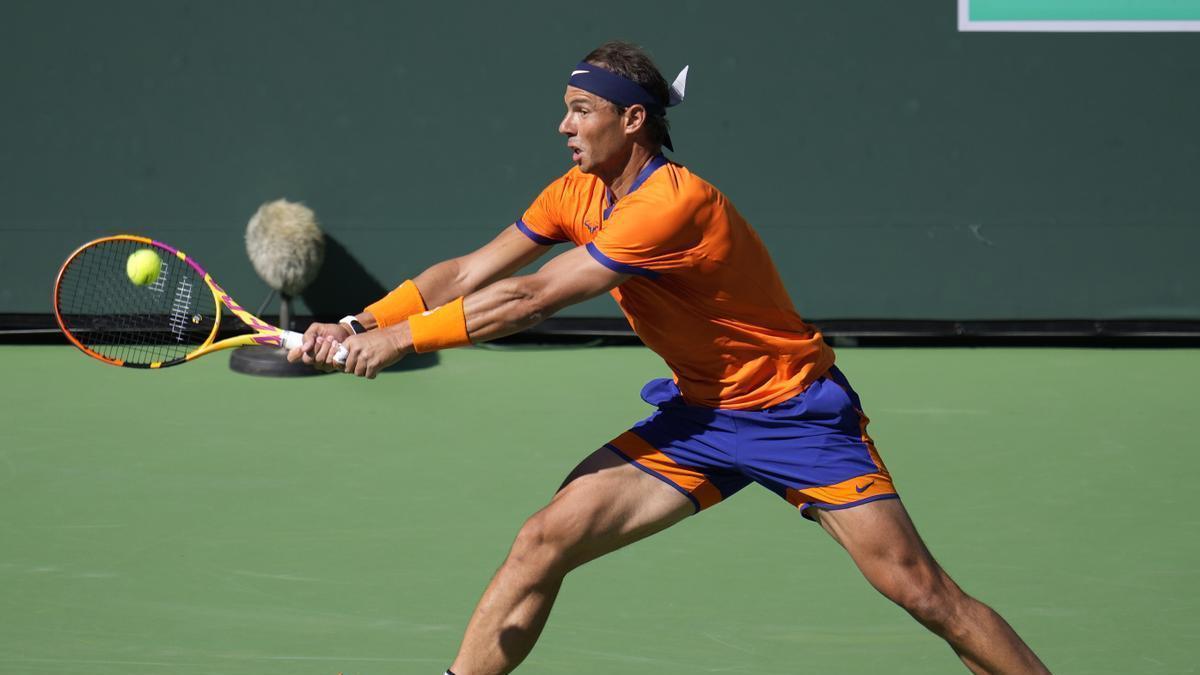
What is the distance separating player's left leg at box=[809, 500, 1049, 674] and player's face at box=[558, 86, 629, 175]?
104cm

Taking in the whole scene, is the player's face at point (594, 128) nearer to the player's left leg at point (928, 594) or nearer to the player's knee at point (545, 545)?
the player's knee at point (545, 545)

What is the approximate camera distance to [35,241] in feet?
31.0

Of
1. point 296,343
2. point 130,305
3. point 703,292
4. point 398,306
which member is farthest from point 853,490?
point 130,305

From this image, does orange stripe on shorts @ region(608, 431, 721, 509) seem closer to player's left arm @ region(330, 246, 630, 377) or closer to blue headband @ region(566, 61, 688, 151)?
player's left arm @ region(330, 246, 630, 377)

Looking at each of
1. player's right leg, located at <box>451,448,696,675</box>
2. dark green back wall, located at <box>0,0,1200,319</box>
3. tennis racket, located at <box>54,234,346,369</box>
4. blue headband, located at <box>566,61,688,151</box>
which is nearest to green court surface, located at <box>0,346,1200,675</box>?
tennis racket, located at <box>54,234,346,369</box>

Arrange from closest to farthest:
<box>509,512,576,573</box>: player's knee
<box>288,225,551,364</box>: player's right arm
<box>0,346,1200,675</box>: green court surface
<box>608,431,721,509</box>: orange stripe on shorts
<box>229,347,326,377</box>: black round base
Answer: <box>509,512,576,573</box>: player's knee < <box>608,431,721,509</box>: orange stripe on shorts < <box>288,225,551,364</box>: player's right arm < <box>0,346,1200,675</box>: green court surface < <box>229,347,326,377</box>: black round base

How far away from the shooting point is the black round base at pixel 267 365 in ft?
27.6

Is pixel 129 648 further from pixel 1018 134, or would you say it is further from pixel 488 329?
pixel 1018 134

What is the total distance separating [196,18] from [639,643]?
575 centimetres

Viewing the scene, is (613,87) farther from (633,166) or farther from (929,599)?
(929,599)

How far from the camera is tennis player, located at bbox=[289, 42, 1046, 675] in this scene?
378 centimetres

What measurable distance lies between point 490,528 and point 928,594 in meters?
2.37

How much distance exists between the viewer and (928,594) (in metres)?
3.75

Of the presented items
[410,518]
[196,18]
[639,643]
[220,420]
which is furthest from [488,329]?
[196,18]
